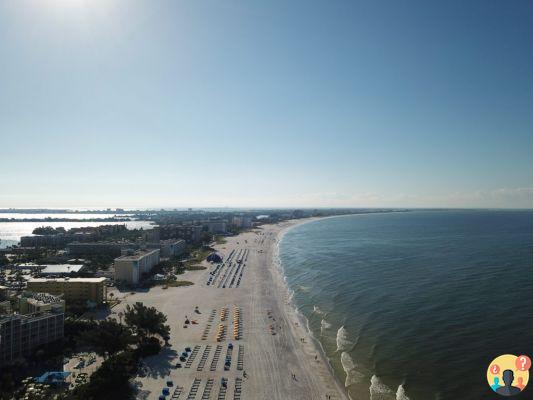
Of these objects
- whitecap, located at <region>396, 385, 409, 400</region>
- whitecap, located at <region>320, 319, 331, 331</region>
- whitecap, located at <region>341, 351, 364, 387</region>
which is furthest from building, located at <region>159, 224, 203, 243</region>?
whitecap, located at <region>396, 385, 409, 400</region>

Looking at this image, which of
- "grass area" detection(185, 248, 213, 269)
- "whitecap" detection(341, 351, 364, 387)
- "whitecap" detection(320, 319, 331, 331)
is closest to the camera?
"whitecap" detection(341, 351, 364, 387)

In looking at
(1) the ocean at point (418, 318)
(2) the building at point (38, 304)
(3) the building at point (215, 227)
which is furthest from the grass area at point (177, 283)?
(3) the building at point (215, 227)

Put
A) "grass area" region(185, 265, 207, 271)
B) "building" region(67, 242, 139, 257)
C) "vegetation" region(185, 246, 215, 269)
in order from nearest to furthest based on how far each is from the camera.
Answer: "grass area" region(185, 265, 207, 271) < "vegetation" region(185, 246, 215, 269) < "building" region(67, 242, 139, 257)

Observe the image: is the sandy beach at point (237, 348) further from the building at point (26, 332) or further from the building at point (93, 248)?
the building at point (93, 248)

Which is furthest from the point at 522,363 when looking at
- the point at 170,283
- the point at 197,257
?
the point at 197,257

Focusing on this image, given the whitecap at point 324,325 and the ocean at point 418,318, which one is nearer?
the ocean at point 418,318

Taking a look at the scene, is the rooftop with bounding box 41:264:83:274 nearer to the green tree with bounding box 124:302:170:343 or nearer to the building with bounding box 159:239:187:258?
the building with bounding box 159:239:187:258
